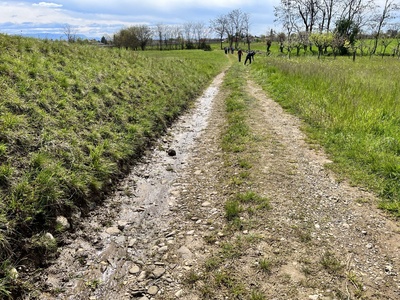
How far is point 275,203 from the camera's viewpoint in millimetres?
5129

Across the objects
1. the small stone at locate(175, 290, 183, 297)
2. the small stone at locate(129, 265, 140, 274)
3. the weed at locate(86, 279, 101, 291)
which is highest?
the small stone at locate(175, 290, 183, 297)

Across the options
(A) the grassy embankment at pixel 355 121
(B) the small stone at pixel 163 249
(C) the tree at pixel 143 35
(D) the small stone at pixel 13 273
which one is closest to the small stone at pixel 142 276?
(B) the small stone at pixel 163 249

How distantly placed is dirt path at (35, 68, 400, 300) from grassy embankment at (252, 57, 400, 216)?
22.7 inches

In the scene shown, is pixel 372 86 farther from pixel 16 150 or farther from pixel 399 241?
pixel 16 150

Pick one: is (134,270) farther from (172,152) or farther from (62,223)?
(172,152)

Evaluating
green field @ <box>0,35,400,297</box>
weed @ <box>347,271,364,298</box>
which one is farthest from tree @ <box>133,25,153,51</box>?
weed @ <box>347,271,364,298</box>

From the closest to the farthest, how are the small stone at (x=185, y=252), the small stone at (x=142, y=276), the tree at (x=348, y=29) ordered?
1. the small stone at (x=142, y=276)
2. the small stone at (x=185, y=252)
3. the tree at (x=348, y=29)

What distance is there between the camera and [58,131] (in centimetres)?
630

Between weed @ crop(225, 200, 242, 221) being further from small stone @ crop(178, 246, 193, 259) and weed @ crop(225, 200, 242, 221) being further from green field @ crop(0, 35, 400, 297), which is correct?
green field @ crop(0, 35, 400, 297)

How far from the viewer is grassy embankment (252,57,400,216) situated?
225 inches

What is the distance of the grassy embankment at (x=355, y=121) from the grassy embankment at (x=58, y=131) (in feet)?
17.6

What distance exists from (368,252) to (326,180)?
2.17 metres

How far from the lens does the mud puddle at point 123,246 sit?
3.62 m

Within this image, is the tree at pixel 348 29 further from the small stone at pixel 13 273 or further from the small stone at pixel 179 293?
the small stone at pixel 13 273
